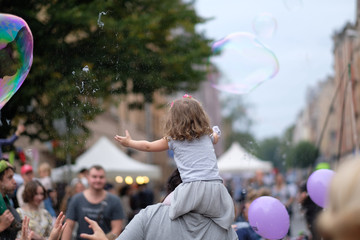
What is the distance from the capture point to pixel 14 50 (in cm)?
559

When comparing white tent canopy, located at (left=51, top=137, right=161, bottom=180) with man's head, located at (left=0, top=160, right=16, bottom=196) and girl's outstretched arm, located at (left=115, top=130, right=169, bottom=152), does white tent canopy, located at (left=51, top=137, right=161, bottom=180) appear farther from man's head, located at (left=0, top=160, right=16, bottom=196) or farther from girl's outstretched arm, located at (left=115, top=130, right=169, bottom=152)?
girl's outstretched arm, located at (left=115, top=130, right=169, bottom=152)

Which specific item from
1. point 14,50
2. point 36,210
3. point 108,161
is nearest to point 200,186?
point 36,210

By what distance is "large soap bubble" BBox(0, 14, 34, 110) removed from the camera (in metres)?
5.47

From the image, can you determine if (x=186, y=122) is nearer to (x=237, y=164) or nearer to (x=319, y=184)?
(x=319, y=184)

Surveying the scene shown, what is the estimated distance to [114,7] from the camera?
10.8 meters

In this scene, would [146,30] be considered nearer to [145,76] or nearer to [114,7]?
[114,7]

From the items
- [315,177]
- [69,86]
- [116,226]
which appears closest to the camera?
[315,177]

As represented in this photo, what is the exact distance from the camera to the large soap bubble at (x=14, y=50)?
5.47 metres

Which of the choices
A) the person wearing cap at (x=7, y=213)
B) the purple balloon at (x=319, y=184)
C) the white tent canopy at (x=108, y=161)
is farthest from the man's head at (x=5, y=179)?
the white tent canopy at (x=108, y=161)

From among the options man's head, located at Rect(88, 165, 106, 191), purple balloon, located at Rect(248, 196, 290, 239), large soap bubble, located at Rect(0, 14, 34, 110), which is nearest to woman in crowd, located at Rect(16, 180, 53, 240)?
man's head, located at Rect(88, 165, 106, 191)

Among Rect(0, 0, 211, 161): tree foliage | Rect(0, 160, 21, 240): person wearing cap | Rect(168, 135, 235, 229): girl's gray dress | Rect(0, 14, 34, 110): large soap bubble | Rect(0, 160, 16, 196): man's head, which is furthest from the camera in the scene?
Rect(0, 0, 211, 161): tree foliage

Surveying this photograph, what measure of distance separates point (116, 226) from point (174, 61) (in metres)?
6.51

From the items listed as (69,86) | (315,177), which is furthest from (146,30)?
(315,177)

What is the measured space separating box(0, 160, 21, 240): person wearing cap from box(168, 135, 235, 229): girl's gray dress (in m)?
1.84
